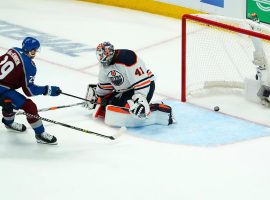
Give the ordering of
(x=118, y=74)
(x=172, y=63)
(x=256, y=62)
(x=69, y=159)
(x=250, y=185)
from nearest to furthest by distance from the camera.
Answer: (x=250, y=185), (x=69, y=159), (x=118, y=74), (x=256, y=62), (x=172, y=63)

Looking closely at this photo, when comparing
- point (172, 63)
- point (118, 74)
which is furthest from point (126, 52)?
point (172, 63)

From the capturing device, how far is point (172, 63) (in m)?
7.26

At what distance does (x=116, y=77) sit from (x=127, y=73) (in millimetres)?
88

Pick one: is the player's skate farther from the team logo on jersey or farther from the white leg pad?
the team logo on jersey

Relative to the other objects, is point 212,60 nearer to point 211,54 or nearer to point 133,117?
point 211,54

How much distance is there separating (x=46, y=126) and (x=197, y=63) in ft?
4.50

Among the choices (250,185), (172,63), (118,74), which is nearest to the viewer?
(250,185)

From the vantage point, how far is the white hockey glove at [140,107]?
551 cm

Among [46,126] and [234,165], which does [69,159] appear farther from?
[234,165]

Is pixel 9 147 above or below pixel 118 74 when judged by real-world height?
below

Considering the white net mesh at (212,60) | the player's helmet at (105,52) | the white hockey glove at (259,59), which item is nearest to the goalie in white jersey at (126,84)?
the player's helmet at (105,52)

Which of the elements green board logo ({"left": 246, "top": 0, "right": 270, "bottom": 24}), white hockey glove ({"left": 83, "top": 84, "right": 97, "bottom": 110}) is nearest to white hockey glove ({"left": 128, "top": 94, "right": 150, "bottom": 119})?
white hockey glove ({"left": 83, "top": 84, "right": 97, "bottom": 110})

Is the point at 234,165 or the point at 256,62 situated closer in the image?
the point at 234,165

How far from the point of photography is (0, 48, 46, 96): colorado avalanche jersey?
16.9 ft
